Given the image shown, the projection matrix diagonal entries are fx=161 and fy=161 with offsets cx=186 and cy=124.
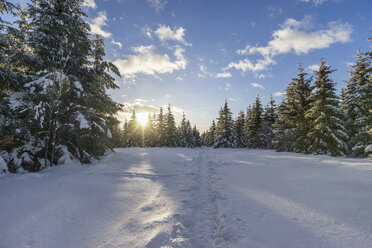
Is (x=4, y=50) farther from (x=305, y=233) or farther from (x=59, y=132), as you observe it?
(x=305, y=233)

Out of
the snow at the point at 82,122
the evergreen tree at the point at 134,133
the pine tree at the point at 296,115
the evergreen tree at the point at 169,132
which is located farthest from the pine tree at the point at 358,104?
the evergreen tree at the point at 134,133

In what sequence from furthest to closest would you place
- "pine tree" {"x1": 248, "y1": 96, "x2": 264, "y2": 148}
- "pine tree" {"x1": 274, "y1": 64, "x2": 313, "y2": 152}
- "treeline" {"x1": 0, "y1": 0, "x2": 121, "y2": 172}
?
"pine tree" {"x1": 248, "y1": 96, "x2": 264, "y2": 148} < "pine tree" {"x1": 274, "y1": 64, "x2": 313, "y2": 152} < "treeline" {"x1": 0, "y1": 0, "x2": 121, "y2": 172}

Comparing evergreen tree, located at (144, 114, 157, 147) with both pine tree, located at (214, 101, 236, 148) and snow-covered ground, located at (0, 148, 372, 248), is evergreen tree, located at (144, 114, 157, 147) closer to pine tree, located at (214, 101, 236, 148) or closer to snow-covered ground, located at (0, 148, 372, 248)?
pine tree, located at (214, 101, 236, 148)

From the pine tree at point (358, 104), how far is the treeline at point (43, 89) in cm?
2207

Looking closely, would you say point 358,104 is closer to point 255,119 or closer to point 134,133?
point 255,119

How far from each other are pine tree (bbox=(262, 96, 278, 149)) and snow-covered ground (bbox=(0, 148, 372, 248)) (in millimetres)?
24712

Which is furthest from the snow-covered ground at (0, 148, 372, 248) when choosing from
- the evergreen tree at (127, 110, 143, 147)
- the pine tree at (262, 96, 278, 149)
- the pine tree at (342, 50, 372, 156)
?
the evergreen tree at (127, 110, 143, 147)

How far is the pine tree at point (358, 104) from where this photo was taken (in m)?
14.8

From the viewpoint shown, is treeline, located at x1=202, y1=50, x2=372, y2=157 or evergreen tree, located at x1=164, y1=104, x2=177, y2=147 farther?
evergreen tree, located at x1=164, y1=104, x2=177, y2=147

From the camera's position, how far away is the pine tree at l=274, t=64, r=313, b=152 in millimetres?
18094

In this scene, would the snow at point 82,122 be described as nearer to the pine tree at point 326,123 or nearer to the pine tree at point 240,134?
the pine tree at point 326,123

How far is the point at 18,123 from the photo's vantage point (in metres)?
6.46

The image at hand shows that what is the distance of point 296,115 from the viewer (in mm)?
19906

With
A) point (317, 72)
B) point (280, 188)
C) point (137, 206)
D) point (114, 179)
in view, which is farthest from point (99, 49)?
point (317, 72)
